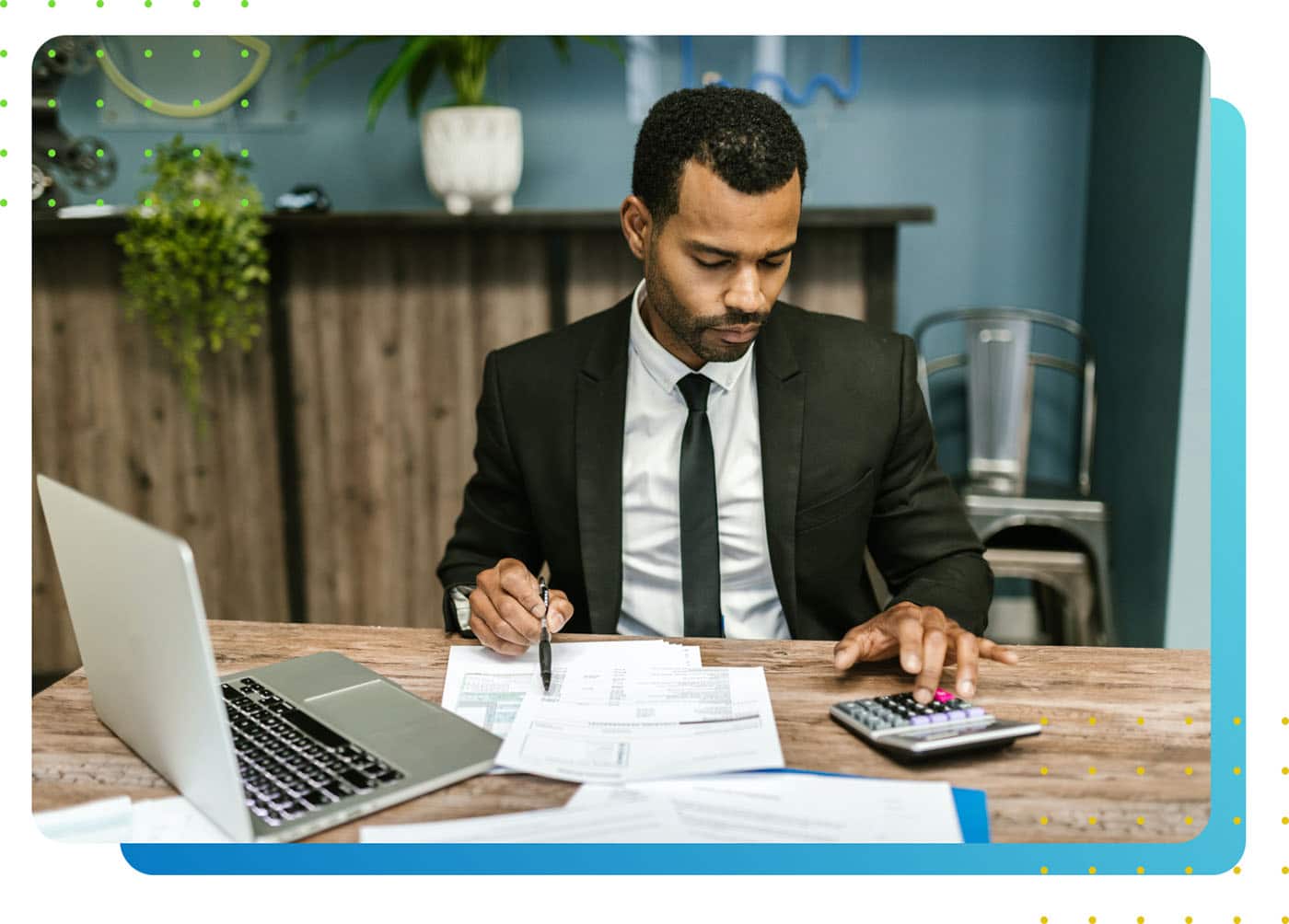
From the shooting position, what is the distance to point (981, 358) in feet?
8.84

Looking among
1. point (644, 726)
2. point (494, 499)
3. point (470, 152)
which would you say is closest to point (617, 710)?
point (644, 726)

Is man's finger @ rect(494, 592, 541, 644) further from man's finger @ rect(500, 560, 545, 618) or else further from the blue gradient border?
the blue gradient border

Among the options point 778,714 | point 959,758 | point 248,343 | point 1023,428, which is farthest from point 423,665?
point 1023,428

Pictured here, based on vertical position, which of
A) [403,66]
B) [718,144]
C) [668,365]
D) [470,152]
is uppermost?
[403,66]

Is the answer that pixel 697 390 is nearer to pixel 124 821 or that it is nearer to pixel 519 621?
pixel 519 621

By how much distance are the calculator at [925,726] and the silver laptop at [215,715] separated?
1.04 ft

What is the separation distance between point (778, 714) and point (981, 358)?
1920mm

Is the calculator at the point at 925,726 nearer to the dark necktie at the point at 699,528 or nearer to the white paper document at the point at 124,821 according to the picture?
the dark necktie at the point at 699,528

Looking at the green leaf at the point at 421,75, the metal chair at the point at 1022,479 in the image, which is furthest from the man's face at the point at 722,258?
the green leaf at the point at 421,75

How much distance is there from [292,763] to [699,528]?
64 cm

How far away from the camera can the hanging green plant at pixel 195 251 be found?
94.7 inches

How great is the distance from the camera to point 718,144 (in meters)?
1.24
